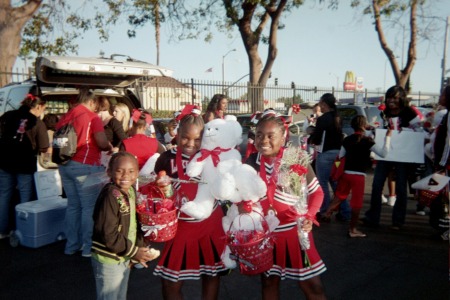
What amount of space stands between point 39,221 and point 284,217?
11.1ft

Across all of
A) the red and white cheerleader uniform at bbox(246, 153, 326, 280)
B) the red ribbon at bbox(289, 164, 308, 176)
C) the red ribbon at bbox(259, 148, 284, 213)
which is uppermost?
the red ribbon at bbox(289, 164, 308, 176)

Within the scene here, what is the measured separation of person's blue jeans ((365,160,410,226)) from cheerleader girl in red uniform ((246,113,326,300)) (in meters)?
3.11

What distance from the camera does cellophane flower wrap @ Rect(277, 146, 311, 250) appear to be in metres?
2.54

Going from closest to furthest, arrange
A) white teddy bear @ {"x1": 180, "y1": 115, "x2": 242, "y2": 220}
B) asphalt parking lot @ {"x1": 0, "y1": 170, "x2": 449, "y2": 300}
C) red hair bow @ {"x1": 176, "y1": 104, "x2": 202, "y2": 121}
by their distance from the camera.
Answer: white teddy bear @ {"x1": 180, "y1": 115, "x2": 242, "y2": 220} → red hair bow @ {"x1": 176, "y1": 104, "x2": 202, "y2": 121} → asphalt parking lot @ {"x1": 0, "y1": 170, "x2": 449, "y2": 300}

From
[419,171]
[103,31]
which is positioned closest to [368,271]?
[419,171]

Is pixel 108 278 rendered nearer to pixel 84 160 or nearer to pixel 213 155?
pixel 213 155

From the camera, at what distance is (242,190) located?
249cm

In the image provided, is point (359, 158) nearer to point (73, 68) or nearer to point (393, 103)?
point (393, 103)

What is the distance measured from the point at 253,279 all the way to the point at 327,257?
101 centimetres

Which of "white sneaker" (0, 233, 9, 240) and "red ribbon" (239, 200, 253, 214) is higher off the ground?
"red ribbon" (239, 200, 253, 214)

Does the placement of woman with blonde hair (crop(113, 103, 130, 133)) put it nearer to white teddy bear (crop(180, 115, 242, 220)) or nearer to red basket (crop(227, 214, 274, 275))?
white teddy bear (crop(180, 115, 242, 220))

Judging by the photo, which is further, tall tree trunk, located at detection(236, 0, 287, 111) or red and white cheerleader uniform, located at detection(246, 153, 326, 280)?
tall tree trunk, located at detection(236, 0, 287, 111)

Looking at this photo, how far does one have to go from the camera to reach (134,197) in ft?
8.52

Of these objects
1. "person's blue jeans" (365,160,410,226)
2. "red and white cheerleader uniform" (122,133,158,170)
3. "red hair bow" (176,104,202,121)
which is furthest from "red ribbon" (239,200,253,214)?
"person's blue jeans" (365,160,410,226)
